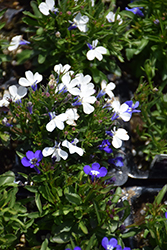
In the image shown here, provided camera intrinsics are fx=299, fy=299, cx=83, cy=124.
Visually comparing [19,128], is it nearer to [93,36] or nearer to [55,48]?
[55,48]

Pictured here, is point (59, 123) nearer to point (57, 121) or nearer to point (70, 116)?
point (57, 121)

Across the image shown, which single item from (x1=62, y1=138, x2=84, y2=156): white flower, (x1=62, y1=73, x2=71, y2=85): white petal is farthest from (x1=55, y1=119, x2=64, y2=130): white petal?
(x1=62, y1=73, x2=71, y2=85): white petal

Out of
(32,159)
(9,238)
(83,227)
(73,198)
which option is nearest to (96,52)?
(32,159)

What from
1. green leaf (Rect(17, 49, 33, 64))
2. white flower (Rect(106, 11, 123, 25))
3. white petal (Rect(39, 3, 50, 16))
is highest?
white petal (Rect(39, 3, 50, 16))

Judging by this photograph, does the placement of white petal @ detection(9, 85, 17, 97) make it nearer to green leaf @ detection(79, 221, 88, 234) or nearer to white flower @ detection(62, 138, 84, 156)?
white flower @ detection(62, 138, 84, 156)

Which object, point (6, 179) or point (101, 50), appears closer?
point (6, 179)

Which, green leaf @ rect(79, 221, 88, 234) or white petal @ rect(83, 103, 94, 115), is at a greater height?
white petal @ rect(83, 103, 94, 115)
